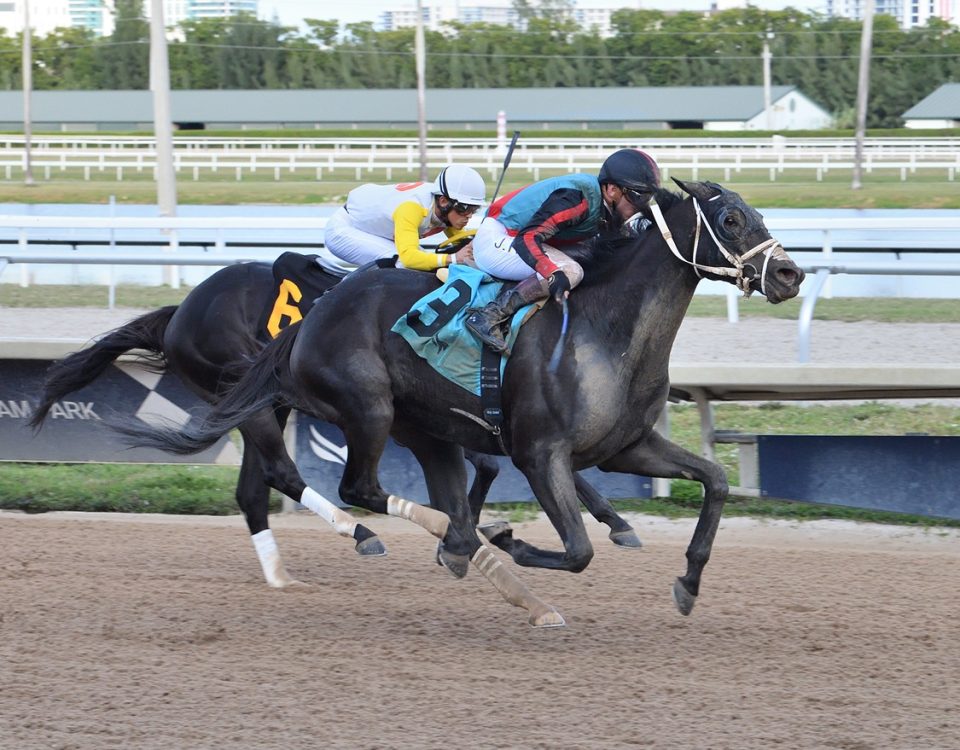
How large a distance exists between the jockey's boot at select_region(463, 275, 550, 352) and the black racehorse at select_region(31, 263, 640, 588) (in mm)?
1086

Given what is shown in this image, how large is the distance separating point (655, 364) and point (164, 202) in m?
10.2

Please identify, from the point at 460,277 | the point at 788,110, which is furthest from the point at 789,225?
the point at 788,110

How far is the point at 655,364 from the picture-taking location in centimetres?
445

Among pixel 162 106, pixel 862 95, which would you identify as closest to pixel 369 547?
pixel 162 106

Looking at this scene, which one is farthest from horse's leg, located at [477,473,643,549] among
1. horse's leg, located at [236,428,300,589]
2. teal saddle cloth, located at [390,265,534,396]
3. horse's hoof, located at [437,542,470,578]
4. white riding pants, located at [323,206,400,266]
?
white riding pants, located at [323,206,400,266]

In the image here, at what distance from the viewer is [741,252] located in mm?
4254

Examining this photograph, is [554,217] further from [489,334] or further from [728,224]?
[728,224]

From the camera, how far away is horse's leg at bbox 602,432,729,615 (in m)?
4.55

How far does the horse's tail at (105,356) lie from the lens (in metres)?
5.87

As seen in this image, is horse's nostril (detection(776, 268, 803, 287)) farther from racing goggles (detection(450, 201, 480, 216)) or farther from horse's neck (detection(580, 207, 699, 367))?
racing goggles (detection(450, 201, 480, 216))

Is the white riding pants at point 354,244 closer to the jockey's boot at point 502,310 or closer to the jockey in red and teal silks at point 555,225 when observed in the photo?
the jockey in red and teal silks at point 555,225

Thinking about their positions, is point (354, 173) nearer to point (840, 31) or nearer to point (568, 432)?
point (568, 432)

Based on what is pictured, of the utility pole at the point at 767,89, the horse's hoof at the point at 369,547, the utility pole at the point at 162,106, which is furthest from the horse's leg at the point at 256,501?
the utility pole at the point at 767,89

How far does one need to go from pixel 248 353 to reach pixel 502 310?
140 cm
